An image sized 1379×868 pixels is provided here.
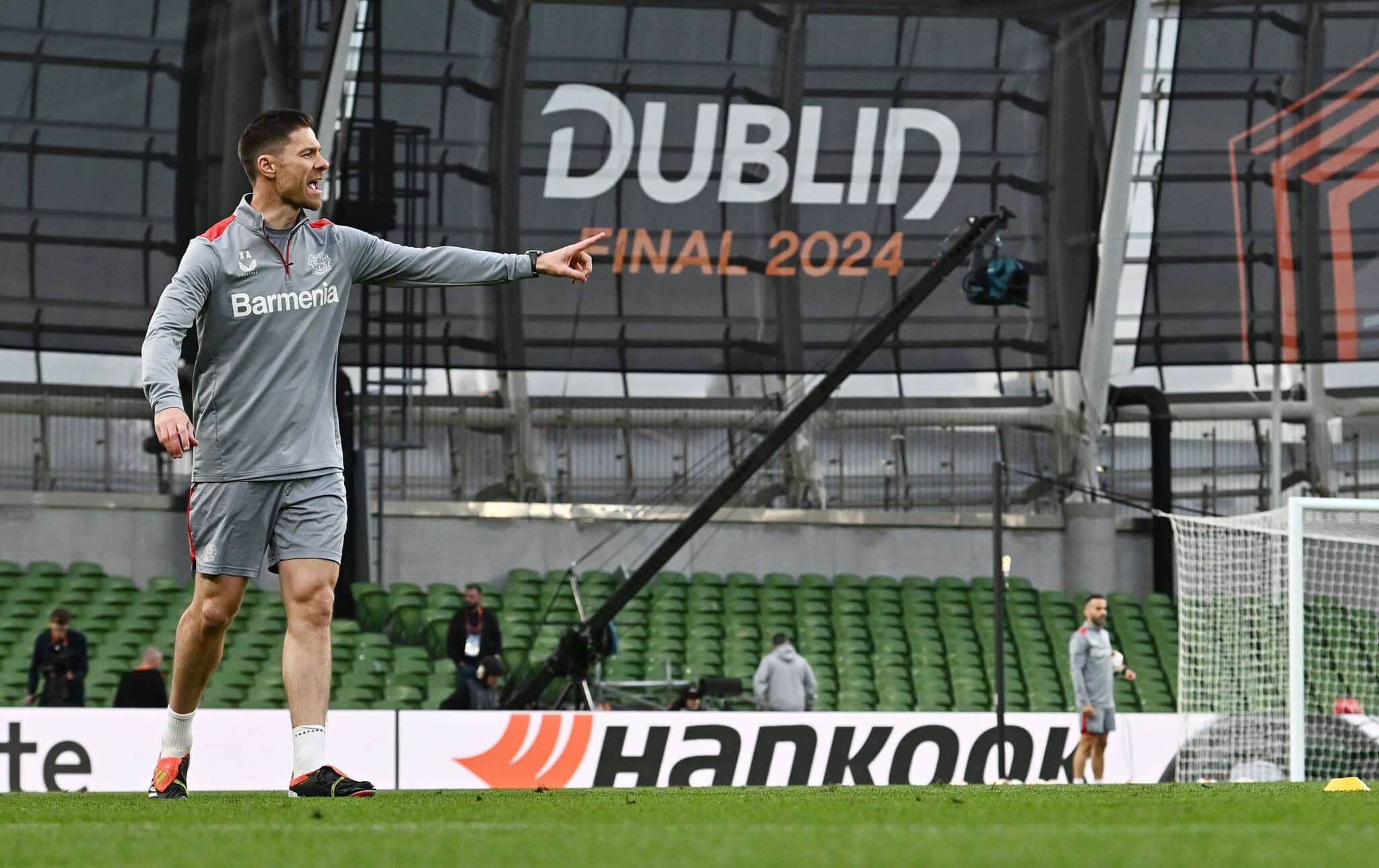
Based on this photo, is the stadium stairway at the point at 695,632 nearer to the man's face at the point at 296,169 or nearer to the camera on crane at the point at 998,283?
the camera on crane at the point at 998,283

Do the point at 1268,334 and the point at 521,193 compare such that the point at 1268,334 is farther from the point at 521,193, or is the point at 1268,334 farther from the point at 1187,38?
the point at 521,193

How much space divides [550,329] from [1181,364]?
7.66 metres

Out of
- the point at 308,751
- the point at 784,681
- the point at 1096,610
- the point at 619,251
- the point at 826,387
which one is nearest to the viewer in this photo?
the point at 308,751

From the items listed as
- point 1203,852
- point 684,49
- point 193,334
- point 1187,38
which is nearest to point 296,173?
point 1203,852

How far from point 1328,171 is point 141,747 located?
48.2 feet

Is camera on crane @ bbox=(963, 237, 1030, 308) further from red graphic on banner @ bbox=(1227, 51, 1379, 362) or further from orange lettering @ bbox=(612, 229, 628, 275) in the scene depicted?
red graphic on banner @ bbox=(1227, 51, 1379, 362)

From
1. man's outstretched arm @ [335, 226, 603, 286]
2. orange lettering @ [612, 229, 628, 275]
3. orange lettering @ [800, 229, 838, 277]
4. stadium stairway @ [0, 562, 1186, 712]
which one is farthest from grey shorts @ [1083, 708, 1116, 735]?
man's outstretched arm @ [335, 226, 603, 286]

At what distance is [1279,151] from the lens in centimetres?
2162

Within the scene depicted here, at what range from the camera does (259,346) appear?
5145mm

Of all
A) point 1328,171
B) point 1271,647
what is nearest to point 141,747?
point 1271,647

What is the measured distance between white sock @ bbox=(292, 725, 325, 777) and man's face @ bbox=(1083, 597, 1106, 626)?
10198mm

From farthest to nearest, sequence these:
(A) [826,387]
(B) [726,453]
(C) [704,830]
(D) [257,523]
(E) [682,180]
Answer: (B) [726,453] < (E) [682,180] < (A) [826,387] < (D) [257,523] < (C) [704,830]

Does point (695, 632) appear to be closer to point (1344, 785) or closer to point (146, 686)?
point (146, 686)

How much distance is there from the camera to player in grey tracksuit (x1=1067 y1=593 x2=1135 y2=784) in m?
14.6
